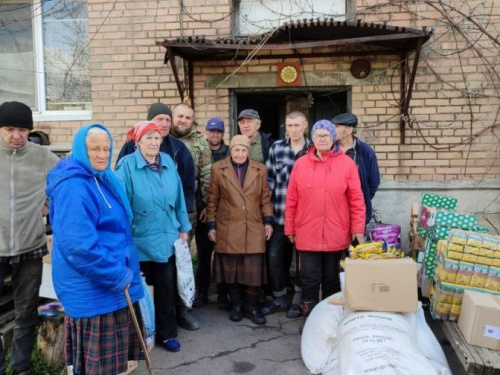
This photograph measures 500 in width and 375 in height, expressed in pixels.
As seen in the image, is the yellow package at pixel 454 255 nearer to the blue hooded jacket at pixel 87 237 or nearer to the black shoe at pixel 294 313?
the black shoe at pixel 294 313

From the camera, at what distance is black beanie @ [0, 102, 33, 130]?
2.91 metres

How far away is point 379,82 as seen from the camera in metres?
5.10

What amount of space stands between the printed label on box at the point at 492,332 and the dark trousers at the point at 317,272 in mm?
1278

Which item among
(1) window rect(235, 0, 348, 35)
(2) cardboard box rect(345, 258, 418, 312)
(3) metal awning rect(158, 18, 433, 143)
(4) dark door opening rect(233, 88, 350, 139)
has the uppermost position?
(1) window rect(235, 0, 348, 35)

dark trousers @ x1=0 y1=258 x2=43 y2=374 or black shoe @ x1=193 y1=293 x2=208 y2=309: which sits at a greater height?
dark trousers @ x1=0 y1=258 x2=43 y2=374

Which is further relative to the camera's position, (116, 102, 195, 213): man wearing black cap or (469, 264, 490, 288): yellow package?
(116, 102, 195, 213): man wearing black cap

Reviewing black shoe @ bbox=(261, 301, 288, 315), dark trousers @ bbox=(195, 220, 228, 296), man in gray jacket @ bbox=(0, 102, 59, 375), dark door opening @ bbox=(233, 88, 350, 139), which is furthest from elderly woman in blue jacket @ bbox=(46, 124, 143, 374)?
dark door opening @ bbox=(233, 88, 350, 139)

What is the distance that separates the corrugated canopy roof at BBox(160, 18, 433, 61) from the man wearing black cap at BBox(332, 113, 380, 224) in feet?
2.86

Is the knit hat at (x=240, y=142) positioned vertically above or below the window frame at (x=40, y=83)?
below

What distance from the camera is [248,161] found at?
4.01m

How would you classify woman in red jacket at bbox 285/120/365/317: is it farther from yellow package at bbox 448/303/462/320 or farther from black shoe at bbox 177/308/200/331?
black shoe at bbox 177/308/200/331

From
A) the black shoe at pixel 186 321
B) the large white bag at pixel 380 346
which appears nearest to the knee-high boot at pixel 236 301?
the black shoe at pixel 186 321

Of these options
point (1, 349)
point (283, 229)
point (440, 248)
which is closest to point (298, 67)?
point (283, 229)

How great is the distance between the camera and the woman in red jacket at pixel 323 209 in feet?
11.9
